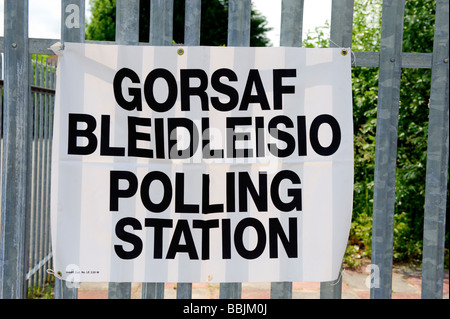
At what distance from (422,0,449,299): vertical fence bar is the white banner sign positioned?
18.1 inches

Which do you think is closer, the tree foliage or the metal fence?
the metal fence

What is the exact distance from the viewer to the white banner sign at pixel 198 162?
2.44m

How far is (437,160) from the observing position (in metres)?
2.56

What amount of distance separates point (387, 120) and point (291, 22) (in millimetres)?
702

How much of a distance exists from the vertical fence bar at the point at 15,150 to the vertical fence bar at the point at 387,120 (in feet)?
5.98

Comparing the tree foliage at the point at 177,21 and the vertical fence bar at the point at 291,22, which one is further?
the tree foliage at the point at 177,21

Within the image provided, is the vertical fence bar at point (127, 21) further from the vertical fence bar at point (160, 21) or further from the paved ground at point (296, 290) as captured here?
the paved ground at point (296, 290)

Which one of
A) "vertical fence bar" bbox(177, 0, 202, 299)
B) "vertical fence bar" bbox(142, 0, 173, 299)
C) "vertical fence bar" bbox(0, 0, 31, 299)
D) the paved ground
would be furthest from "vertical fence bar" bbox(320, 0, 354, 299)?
the paved ground

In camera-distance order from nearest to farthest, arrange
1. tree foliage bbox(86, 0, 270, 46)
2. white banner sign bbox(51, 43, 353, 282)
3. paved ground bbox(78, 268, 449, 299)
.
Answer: white banner sign bbox(51, 43, 353, 282) → paved ground bbox(78, 268, 449, 299) → tree foliage bbox(86, 0, 270, 46)

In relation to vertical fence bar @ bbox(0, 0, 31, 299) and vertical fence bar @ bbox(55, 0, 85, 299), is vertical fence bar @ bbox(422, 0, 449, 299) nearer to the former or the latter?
vertical fence bar @ bbox(55, 0, 85, 299)

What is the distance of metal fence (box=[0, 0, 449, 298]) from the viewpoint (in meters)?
2.48

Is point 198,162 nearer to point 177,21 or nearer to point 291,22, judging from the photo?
point 291,22

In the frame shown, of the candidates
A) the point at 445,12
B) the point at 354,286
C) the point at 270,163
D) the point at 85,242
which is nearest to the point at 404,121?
the point at 354,286

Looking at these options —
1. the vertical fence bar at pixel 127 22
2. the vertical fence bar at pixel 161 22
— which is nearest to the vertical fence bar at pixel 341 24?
the vertical fence bar at pixel 161 22
